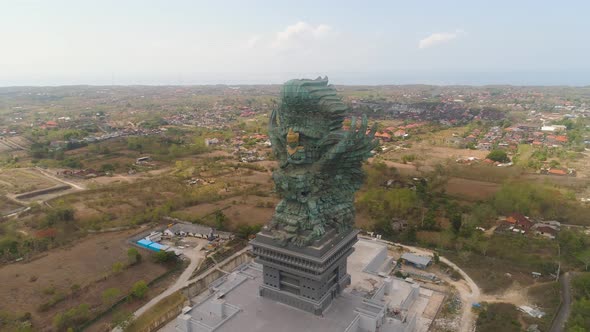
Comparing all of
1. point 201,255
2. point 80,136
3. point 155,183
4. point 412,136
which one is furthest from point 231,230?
point 80,136

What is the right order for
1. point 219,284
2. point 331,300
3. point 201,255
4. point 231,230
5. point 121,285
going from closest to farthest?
point 331,300 < point 219,284 < point 121,285 < point 201,255 < point 231,230

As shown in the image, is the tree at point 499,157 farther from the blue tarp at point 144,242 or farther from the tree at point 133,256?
the tree at point 133,256

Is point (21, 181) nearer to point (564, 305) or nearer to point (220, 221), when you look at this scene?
point (220, 221)

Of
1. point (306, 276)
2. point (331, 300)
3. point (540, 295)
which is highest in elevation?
point (306, 276)

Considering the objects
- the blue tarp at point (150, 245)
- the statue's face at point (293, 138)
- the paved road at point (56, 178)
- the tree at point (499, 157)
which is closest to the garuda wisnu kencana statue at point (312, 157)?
the statue's face at point (293, 138)

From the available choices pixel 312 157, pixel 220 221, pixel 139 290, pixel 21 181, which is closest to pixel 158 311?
pixel 139 290

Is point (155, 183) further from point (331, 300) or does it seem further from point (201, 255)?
point (331, 300)
